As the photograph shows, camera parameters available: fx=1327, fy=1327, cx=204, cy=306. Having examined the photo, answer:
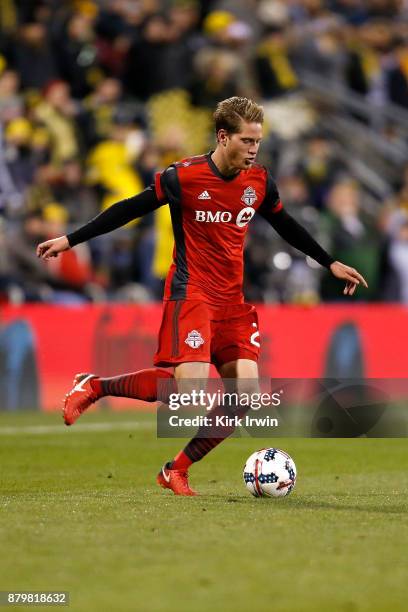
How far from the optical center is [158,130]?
18.7 m

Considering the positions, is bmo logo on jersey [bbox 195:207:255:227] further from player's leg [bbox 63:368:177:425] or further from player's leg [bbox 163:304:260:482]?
player's leg [bbox 63:368:177:425]

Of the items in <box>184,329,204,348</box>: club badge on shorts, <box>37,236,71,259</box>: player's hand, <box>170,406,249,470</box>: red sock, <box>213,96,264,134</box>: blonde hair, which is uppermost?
<box>213,96,264,134</box>: blonde hair

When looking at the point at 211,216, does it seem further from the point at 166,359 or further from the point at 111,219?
the point at 166,359

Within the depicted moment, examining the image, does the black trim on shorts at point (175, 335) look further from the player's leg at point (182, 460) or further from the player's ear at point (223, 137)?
the player's ear at point (223, 137)

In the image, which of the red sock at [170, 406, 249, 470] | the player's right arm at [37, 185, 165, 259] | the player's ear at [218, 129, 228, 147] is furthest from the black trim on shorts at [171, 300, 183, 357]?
the player's ear at [218, 129, 228, 147]

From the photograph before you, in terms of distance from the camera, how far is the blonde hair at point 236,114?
8016 mm

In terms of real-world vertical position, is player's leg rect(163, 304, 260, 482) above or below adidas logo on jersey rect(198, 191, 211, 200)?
below

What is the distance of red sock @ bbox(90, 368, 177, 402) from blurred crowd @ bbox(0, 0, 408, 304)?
23.3 feet

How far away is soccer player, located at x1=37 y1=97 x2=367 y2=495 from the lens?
8195 millimetres

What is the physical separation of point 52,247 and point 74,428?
6.42 m

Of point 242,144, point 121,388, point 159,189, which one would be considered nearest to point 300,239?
point 242,144

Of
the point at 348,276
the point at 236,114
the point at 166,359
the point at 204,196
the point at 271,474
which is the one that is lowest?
the point at 271,474

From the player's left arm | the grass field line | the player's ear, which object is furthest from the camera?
the grass field line

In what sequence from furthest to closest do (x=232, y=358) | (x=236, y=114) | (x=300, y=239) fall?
1. (x=300, y=239)
2. (x=232, y=358)
3. (x=236, y=114)
